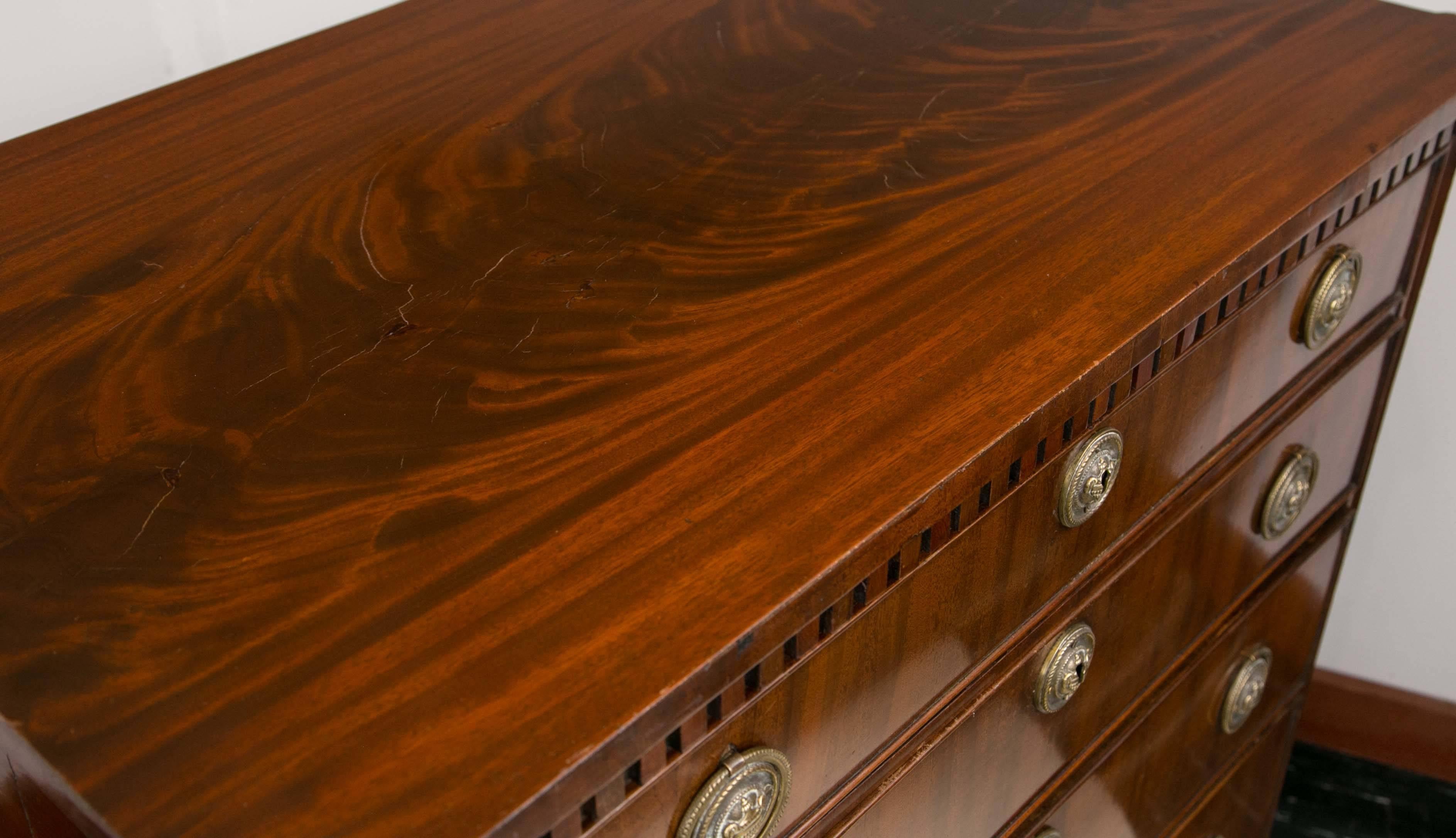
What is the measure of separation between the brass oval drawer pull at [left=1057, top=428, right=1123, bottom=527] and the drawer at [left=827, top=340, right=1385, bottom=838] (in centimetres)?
8

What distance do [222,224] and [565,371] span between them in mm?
222

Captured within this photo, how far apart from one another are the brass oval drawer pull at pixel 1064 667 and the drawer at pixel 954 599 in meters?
0.04

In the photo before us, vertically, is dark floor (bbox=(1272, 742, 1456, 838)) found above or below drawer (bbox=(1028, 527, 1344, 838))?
below

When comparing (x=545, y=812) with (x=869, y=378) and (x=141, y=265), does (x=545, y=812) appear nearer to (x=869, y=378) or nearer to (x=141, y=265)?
(x=869, y=378)

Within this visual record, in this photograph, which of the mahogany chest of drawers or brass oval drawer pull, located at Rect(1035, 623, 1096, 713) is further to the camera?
brass oval drawer pull, located at Rect(1035, 623, 1096, 713)

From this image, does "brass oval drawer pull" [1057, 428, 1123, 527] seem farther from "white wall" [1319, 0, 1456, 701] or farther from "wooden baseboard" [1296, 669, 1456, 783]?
"wooden baseboard" [1296, 669, 1456, 783]

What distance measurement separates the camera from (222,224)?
2.27 feet

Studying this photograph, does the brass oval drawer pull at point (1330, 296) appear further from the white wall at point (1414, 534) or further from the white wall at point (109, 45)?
the white wall at point (109, 45)

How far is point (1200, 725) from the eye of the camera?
0.99 metres

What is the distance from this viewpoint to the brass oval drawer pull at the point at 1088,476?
643 millimetres

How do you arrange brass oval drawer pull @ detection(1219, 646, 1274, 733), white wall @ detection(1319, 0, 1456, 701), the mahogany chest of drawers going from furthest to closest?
white wall @ detection(1319, 0, 1456, 701), brass oval drawer pull @ detection(1219, 646, 1274, 733), the mahogany chest of drawers

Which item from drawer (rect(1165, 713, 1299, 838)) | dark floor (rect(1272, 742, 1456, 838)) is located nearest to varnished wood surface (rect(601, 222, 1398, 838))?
drawer (rect(1165, 713, 1299, 838))

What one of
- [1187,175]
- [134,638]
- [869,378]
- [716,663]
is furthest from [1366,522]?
[134,638]

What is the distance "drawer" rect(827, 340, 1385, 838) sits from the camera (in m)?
0.69
